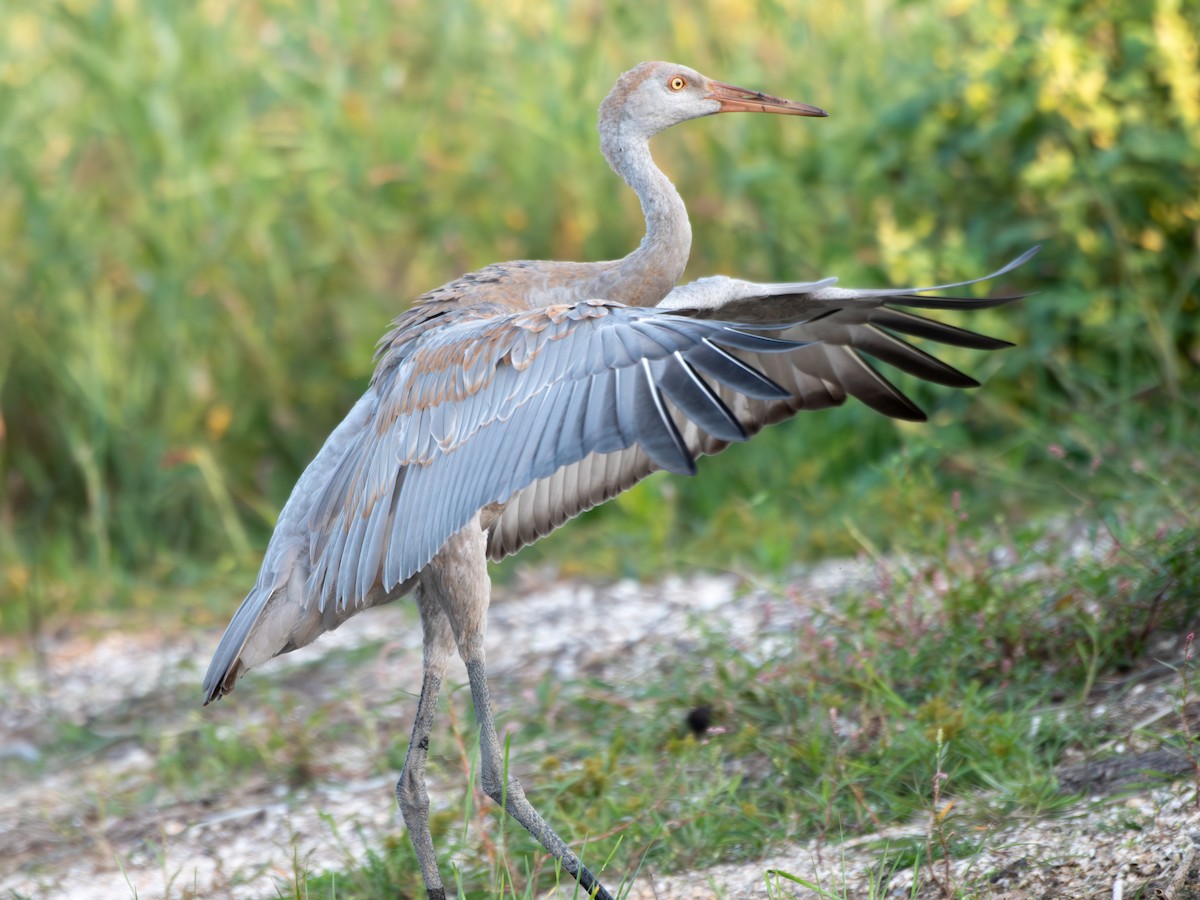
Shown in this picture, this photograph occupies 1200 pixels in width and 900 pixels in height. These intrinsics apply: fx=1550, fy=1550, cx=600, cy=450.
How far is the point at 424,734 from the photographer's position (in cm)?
344

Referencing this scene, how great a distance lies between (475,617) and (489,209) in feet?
12.5

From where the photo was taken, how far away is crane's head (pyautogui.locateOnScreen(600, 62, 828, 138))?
378 centimetres

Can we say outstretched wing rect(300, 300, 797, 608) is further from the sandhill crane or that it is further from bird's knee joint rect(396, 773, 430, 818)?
bird's knee joint rect(396, 773, 430, 818)

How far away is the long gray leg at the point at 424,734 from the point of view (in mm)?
3342

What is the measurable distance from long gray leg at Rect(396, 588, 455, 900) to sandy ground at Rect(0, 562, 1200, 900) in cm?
25

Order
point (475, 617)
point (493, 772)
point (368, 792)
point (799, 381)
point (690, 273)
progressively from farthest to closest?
point (690, 273) → point (368, 792) → point (799, 381) → point (493, 772) → point (475, 617)

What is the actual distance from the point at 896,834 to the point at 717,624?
1.56 metres

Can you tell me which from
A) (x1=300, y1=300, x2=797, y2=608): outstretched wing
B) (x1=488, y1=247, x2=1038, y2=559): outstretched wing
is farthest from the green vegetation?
(x1=300, y1=300, x2=797, y2=608): outstretched wing

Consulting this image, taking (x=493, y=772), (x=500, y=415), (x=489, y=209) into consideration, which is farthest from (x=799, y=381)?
(x=489, y=209)

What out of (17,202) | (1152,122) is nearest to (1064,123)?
(1152,122)

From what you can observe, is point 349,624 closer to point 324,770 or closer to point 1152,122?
point 324,770

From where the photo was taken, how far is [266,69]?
6.92 metres

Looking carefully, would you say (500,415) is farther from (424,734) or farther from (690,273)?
(690,273)

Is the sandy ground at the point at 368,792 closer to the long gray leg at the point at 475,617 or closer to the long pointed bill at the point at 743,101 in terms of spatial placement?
the long gray leg at the point at 475,617
